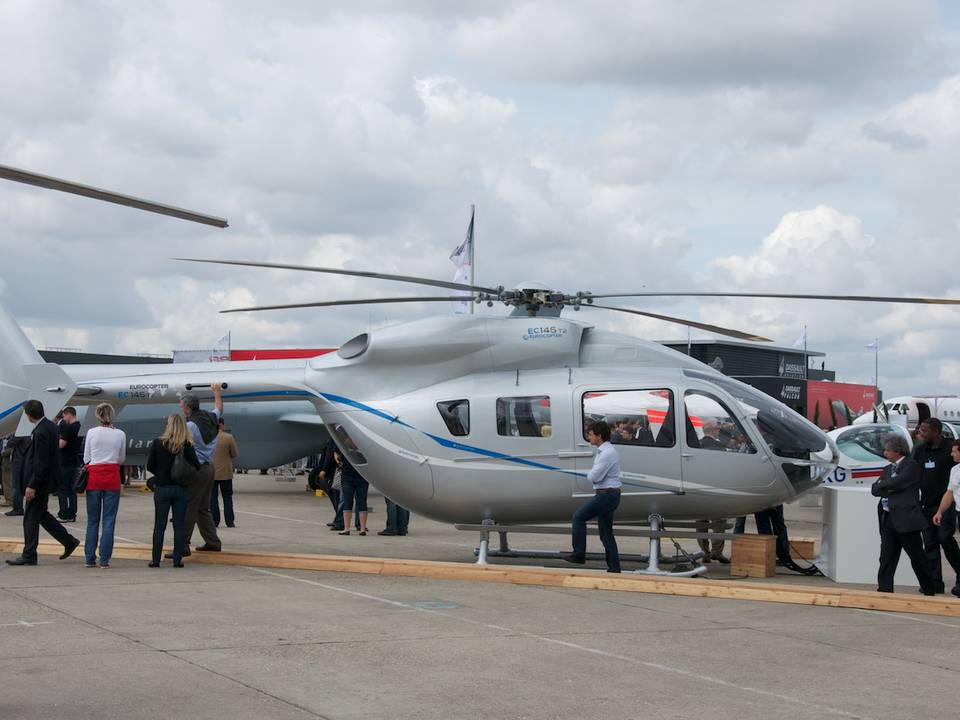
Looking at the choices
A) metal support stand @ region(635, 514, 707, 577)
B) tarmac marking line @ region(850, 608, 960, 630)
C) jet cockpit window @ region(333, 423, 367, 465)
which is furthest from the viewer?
jet cockpit window @ region(333, 423, 367, 465)

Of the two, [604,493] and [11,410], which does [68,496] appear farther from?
[604,493]

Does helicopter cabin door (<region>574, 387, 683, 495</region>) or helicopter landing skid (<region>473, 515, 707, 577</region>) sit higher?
helicopter cabin door (<region>574, 387, 683, 495</region>)

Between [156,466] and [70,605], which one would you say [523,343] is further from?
[70,605]

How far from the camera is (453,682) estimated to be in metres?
6.88

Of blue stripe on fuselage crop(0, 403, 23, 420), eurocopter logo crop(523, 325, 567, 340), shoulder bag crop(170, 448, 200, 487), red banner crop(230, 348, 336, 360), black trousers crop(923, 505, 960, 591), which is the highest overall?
red banner crop(230, 348, 336, 360)

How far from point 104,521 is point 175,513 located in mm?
755

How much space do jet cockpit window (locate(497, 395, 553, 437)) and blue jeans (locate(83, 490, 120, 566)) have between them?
14.1 feet

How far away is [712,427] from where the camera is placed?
12469 millimetres

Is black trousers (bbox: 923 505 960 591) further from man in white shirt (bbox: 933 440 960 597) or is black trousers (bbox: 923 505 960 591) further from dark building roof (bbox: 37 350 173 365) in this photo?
dark building roof (bbox: 37 350 173 365)

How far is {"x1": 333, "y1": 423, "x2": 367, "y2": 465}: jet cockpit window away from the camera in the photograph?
13.4 m

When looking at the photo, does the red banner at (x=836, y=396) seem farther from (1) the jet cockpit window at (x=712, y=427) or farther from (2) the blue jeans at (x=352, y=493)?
(1) the jet cockpit window at (x=712, y=427)

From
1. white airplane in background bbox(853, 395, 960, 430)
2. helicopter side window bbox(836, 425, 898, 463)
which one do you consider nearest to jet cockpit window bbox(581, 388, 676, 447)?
helicopter side window bbox(836, 425, 898, 463)

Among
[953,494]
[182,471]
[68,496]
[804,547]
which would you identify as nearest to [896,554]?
[953,494]

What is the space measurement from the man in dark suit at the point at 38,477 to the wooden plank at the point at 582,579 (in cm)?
119
